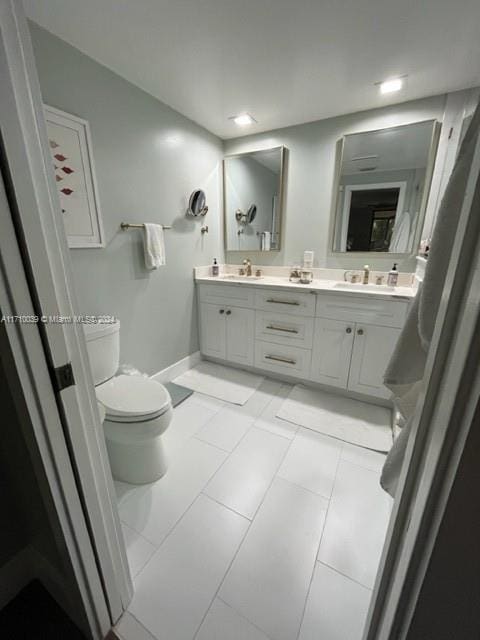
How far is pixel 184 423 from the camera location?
5.95ft

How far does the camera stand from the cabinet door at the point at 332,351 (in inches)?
76.9

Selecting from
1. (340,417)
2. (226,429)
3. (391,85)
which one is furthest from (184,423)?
(391,85)

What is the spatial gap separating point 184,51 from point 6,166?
→ 4.92 ft

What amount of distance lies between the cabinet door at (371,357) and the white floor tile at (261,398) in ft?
2.03

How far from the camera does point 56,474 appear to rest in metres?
0.63

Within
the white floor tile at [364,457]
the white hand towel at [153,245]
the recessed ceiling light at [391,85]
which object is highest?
the recessed ceiling light at [391,85]

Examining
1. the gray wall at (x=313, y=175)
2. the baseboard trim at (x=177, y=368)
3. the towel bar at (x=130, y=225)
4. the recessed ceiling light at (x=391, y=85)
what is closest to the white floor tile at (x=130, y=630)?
the baseboard trim at (x=177, y=368)

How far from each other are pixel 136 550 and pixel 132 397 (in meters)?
0.63

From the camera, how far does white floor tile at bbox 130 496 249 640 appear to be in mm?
867

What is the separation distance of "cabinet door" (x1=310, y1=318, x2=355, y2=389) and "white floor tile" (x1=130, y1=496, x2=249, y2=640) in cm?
123

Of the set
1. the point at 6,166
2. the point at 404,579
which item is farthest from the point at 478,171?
the point at 6,166

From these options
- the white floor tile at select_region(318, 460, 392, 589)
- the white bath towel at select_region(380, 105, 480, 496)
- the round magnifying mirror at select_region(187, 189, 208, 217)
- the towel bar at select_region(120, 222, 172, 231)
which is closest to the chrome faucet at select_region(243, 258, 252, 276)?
the round magnifying mirror at select_region(187, 189, 208, 217)

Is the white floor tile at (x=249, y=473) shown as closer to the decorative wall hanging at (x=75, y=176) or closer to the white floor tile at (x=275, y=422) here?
the white floor tile at (x=275, y=422)

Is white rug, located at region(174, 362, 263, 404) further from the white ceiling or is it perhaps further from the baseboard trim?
the white ceiling
